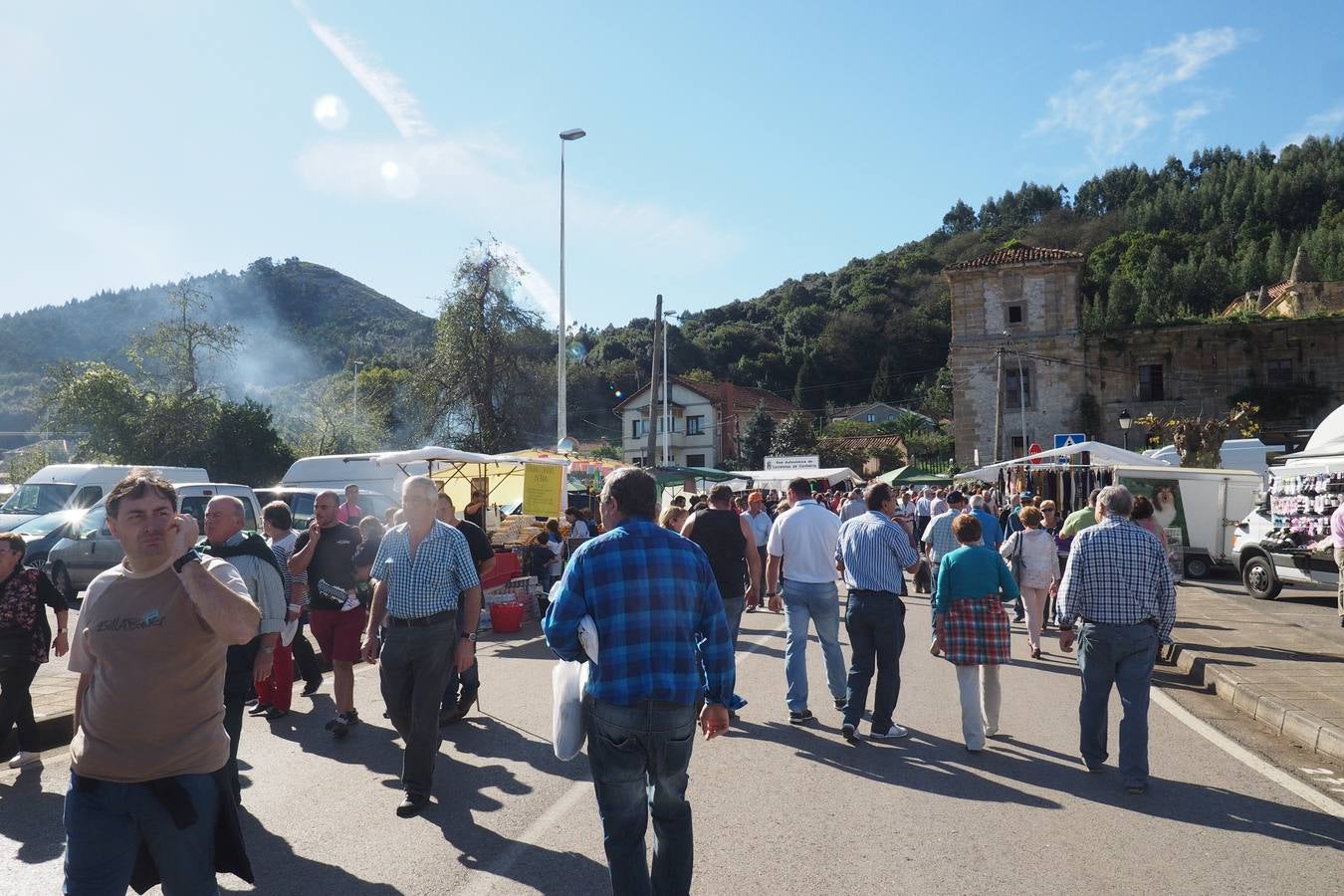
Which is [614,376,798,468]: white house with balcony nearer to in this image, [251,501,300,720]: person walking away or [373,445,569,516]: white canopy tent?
[373,445,569,516]: white canopy tent

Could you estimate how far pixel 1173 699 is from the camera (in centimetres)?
850

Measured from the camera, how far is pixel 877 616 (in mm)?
6801

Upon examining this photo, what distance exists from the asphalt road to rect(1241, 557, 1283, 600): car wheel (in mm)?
10462

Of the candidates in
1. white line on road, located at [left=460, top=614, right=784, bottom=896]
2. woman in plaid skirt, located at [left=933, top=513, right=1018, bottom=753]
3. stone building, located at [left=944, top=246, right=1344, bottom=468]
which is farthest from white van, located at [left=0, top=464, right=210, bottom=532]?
stone building, located at [left=944, top=246, right=1344, bottom=468]

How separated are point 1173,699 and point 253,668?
7.83 m

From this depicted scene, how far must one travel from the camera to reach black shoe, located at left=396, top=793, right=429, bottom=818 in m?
5.16

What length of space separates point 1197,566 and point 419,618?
63.2 feet

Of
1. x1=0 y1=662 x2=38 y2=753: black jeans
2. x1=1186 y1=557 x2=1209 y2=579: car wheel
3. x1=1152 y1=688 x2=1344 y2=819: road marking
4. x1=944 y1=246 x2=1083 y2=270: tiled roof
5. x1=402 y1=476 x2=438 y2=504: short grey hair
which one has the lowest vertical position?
x1=1186 y1=557 x2=1209 y2=579: car wheel

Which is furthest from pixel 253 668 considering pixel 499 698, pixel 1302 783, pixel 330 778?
pixel 1302 783

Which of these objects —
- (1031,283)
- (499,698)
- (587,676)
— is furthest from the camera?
(1031,283)

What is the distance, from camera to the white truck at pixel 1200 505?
1908 centimetres

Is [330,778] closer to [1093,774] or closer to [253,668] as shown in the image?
[253,668]

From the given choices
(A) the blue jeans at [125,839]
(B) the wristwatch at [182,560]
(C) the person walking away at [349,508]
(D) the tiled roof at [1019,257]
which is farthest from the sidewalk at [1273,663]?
(D) the tiled roof at [1019,257]

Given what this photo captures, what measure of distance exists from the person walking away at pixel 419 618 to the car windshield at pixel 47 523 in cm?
1224
